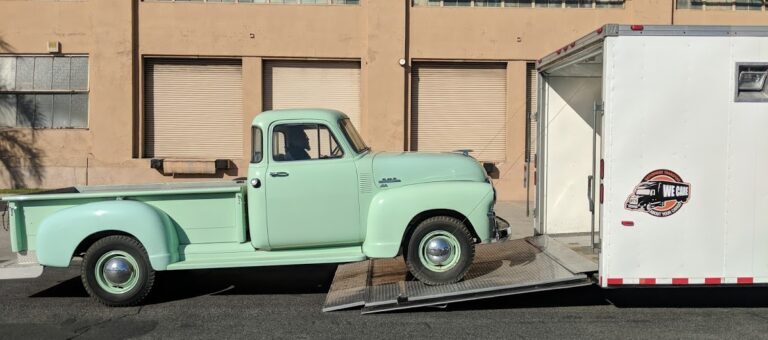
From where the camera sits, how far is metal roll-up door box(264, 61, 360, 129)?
16172 mm

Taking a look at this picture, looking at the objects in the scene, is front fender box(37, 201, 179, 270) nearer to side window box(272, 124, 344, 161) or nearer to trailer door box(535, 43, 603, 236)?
side window box(272, 124, 344, 161)

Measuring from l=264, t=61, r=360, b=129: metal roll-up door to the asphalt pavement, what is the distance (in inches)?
325

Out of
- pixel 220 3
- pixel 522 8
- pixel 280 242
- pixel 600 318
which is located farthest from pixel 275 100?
pixel 600 318

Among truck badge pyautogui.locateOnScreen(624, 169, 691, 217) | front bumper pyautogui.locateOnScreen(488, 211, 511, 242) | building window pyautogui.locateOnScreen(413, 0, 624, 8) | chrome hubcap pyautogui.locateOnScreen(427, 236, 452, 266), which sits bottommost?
chrome hubcap pyautogui.locateOnScreen(427, 236, 452, 266)

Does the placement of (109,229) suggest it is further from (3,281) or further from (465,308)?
(465,308)

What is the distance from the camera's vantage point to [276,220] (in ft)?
23.7

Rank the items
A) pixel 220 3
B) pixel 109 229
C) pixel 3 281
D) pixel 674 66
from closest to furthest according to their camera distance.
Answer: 1. pixel 674 66
2. pixel 109 229
3. pixel 3 281
4. pixel 220 3

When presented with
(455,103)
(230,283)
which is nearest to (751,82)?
(230,283)

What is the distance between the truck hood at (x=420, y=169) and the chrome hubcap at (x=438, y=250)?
0.65 m

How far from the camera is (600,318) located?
6789mm

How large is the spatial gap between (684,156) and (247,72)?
11.3 meters

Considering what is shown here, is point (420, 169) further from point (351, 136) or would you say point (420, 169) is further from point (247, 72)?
point (247, 72)

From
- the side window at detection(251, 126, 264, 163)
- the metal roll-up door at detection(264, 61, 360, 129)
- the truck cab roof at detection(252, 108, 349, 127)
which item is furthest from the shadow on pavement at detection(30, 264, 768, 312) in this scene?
the metal roll-up door at detection(264, 61, 360, 129)

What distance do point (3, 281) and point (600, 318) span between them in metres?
7.03
